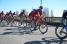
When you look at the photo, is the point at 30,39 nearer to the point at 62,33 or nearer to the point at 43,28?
the point at 62,33

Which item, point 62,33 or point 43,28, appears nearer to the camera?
point 62,33

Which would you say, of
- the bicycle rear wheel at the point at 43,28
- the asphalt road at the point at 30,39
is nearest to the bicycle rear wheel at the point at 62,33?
the asphalt road at the point at 30,39

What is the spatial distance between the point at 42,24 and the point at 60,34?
3995mm

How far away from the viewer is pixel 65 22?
1387 centimetres

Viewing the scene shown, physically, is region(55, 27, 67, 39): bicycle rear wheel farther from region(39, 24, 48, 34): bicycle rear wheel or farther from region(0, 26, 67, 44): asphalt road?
region(39, 24, 48, 34): bicycle rear wheel

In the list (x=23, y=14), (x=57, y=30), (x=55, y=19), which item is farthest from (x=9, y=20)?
(x=57, y=30)

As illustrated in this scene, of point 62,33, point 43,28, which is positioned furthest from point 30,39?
point 43,28

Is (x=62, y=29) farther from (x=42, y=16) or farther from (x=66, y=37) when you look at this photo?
(x=42, y=16)

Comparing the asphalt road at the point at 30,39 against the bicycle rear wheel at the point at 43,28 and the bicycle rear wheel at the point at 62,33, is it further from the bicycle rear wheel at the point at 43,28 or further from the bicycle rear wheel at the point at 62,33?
the bicycle rear wheel at the point at 43,28

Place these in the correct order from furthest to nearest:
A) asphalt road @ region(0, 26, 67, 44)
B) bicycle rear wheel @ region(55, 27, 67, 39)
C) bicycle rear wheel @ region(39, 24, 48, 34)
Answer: bicycle rear wheel @ region(39, 24, 48, 34) → bicycle rear wheel @ region(55, 27, 67, 39) → asphalt road @ region(0, 26, 67, 44)

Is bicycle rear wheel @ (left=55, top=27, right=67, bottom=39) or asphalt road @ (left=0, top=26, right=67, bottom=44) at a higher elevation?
bicycle rear wheel @ (left=55, top=27, right=67, bottom=39)

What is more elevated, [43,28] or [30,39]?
[43,28]

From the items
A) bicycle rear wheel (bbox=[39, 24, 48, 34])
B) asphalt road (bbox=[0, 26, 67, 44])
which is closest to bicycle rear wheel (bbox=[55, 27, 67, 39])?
asphalt road (bbox=[0, 26, 67, 44])

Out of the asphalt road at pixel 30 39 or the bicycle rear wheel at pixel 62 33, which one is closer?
the asphalt road at pixel 30 39
